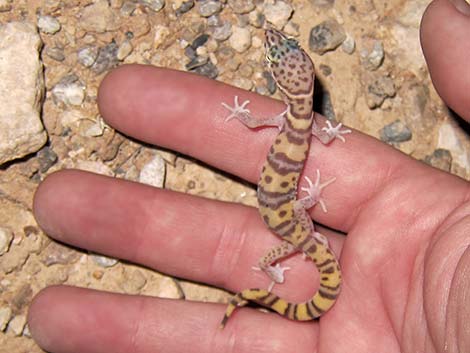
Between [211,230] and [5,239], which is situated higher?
[211,230]

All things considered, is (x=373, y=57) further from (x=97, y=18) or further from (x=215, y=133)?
(x=97, y=18)

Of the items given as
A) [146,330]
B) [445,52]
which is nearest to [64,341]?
[146,330]

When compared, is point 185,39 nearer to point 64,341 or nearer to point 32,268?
point 32,268

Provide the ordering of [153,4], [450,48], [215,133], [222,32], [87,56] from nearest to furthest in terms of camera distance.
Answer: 1. [450,48]
2. [215,133]
3. [87,56]
4. [153,4]
5. [222,32]

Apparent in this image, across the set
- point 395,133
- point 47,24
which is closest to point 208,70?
point 47,24

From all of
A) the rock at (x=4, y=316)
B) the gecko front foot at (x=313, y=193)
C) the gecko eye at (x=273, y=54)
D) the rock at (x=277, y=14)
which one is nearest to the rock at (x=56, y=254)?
the rock at (x=4, y=316)

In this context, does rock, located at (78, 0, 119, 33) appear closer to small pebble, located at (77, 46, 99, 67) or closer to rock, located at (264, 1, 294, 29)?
small pebble, located at (77, 46, 99, 67)

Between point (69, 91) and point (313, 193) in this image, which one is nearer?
point (313, 193)

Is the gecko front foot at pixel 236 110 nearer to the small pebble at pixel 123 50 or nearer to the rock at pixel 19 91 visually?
the small pebble at pixel 123 50
